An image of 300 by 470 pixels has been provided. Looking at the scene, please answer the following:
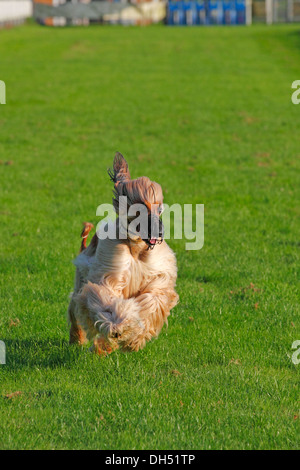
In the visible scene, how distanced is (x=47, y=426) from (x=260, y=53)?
34743mm

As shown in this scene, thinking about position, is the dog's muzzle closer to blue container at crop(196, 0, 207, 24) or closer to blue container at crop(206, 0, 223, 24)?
blue container at crop(196, 0, 207, 24)

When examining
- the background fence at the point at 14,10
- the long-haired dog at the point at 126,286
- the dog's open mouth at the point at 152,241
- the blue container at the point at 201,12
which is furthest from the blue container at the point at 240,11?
the dog's open mouth at the point at 152,241

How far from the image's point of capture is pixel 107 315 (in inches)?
234

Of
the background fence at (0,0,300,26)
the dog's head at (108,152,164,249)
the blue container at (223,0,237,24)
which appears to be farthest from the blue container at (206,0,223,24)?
the dog's head at (108,152,164,249)

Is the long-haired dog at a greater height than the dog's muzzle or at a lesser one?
lesser

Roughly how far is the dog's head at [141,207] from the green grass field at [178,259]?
1407 millimetres

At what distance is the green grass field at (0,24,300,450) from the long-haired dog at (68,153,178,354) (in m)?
0.55

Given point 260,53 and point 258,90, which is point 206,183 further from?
point 260,53

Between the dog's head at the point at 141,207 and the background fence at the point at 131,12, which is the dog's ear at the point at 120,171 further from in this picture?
the background fence at the point at 131,12

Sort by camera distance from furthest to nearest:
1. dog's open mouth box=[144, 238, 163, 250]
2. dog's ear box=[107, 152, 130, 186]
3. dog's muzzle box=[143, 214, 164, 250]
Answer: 1. dog's ear box=[107, 152, 130, 186]
2. dog's open mouth box=[144, 238, 163, 250]
3. dog's muzzle box=[143, 214, 164, 250]

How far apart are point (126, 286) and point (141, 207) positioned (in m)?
0.90

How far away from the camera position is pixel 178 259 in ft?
34.0

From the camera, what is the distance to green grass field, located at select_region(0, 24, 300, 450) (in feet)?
18.8

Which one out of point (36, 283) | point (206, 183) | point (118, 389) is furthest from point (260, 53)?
point (118, 389)
